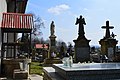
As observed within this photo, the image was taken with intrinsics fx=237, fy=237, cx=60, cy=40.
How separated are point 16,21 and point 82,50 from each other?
870cm

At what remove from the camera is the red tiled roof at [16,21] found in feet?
45.8

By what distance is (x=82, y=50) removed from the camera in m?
21.3

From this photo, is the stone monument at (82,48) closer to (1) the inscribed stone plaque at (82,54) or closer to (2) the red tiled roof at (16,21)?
(1) the inscribed stone plaque at (82,54)

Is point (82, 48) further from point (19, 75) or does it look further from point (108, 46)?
point (19, 75)

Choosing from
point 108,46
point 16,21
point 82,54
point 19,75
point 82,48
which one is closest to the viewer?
point 19,75

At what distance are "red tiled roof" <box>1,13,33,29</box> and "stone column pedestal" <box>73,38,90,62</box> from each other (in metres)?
7.80

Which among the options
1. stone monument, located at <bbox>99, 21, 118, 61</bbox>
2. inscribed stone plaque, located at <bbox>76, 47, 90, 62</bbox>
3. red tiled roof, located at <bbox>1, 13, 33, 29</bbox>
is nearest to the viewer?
red tiled roof, located at <bbox>1, 13, 33, 29</bbox>

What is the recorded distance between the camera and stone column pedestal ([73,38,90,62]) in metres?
20.9

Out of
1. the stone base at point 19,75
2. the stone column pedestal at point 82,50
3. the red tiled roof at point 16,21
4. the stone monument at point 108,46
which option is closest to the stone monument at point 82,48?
the stone column pedestal at point 82,50

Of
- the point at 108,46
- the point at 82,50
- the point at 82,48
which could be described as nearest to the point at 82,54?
the point at 82,50

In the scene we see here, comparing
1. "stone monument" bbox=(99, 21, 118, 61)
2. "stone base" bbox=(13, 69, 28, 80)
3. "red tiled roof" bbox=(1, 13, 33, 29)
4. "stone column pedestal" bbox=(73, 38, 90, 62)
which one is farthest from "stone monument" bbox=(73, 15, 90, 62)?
"stone base" bbox=(13, 69, 28, 80)

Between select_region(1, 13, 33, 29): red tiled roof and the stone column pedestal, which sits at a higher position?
select_region(1, 13, 33, 29): red tiled roof

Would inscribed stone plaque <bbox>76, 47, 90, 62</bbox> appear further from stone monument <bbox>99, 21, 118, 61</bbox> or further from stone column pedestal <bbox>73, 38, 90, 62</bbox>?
stone monument <bbox>99, 21, 118, 61</bbox>

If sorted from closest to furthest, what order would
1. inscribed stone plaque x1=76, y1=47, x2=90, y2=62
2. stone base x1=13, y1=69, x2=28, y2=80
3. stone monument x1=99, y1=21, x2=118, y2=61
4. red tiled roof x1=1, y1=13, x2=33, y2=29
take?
stone base x1=13, y1=69, x2=28, y2=80 < red tiled roof x1=1, y1=13, x2=33, y2=29 < stone monument x1=99, y1=21, x2=118, y2=61 < inscribed stone plaque x1=76, y1=47, x2=90, y2=62
